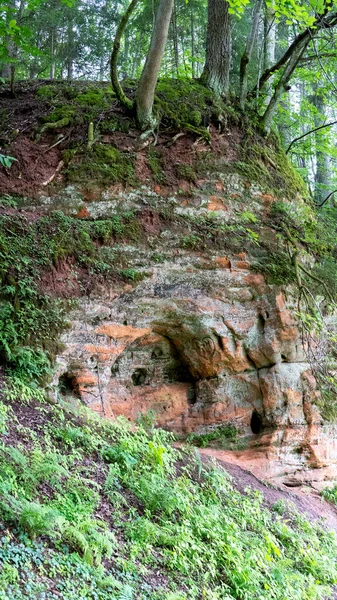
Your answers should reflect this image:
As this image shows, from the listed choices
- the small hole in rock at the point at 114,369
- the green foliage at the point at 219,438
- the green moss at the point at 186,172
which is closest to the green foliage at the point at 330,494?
the green foliage at the point at 219,438

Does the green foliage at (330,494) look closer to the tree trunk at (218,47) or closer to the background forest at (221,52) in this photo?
the background forest at (221,52)

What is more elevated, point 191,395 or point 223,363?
point 223,363

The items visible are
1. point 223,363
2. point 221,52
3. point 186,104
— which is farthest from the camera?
point 221,52

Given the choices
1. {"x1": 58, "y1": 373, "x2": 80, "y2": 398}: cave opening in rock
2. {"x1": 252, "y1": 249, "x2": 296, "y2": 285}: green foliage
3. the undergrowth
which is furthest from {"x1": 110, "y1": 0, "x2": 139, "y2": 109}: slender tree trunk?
the undergrowth

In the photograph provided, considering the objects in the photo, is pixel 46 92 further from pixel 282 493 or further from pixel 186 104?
pixel 282 493

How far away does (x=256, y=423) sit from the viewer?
1005 centimetres

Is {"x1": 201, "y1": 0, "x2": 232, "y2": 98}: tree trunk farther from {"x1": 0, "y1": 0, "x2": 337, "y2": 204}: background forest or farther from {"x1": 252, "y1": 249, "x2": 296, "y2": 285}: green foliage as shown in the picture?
{"x1": 252, "y1": 249, "x2": 296, "y2": 285}: green foliage

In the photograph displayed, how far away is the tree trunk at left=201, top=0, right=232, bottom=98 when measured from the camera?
11062 millimetres

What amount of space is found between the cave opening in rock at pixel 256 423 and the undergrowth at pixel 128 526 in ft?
6.77

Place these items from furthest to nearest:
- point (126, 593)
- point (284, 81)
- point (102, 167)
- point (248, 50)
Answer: point (248, 50) < point (284, 81) < point (102, 167) < point (126, 593)

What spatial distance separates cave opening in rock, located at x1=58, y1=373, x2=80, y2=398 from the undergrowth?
878 mm

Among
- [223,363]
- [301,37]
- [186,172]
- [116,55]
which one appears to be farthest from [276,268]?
[116,55]

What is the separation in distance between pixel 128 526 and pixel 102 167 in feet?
21.8

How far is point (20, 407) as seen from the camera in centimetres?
643
